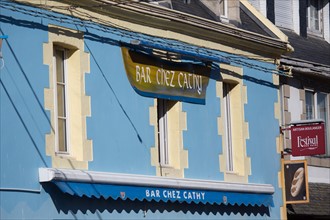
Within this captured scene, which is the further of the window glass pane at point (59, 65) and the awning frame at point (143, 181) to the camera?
the window glass pane at point (59, 65)

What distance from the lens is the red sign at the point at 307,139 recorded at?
23.7m

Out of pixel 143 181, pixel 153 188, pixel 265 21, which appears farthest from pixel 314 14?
pixel 143 181

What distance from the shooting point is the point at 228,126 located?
23.4 m

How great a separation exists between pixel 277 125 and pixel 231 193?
9.04ft

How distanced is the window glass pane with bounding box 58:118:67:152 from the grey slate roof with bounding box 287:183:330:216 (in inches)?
282

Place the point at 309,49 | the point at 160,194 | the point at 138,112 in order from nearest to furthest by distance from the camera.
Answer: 1. the point at 160,194
2. the point at 138,112
3. the point at 309,49

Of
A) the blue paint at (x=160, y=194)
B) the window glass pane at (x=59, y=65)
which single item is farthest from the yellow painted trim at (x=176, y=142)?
the window glass pane at (x=59, y=65)

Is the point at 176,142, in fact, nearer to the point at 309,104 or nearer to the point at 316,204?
the point at 316,204

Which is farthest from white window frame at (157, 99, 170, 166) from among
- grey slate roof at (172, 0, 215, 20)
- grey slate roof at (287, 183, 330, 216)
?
grey slate roof at (287, 183, 330, 216)

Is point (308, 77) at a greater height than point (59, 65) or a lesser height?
greater

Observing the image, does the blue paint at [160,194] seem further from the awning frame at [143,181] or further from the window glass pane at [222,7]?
the window glass pane at [222,7]

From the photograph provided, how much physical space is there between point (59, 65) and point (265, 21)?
742 centimetres

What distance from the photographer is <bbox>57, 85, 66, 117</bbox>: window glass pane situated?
19.2 metres

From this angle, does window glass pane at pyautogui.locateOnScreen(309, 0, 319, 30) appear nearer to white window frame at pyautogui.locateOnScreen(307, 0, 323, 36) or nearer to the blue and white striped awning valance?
white window frame at pyautogui.locateOnScreen(307, 0, 323, 36)
